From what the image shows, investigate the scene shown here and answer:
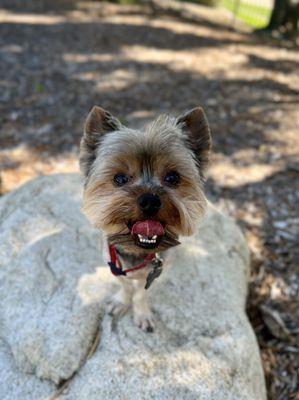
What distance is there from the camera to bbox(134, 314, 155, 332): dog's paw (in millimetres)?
4086

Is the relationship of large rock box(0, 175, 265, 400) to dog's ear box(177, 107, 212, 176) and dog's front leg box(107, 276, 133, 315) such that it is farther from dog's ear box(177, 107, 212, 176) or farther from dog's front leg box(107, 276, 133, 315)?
dog's ear box(177, 107, 212, 176)

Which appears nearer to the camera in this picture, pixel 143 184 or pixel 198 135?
pixel 143 184

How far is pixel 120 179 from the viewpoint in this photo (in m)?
3.36

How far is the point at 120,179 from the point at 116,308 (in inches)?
57.2

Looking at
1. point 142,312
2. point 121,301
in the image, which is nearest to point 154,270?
point 142,312

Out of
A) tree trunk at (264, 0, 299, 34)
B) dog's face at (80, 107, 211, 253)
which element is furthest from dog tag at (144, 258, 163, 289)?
tree trunk at (264, 0, 299, 34)

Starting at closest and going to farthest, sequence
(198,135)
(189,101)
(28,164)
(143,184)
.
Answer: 1. (143,184)
2. (198,135)
3. (28,164)
4. (189,101)

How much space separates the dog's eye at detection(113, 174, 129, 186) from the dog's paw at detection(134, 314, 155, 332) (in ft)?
4.63

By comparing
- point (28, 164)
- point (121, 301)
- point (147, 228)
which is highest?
point (147, 228)

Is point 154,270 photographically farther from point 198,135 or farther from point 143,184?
point 198,135

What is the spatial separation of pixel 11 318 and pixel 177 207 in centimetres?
206

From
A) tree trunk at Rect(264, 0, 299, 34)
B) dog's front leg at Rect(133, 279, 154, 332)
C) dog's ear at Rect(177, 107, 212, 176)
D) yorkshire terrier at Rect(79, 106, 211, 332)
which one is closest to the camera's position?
yorkshire terrier at Rect(79, 106, 211, 332)

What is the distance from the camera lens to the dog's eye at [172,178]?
3385 millimetres

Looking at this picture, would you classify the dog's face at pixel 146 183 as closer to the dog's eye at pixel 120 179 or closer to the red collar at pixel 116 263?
the dog's eye at pixel 120 179
